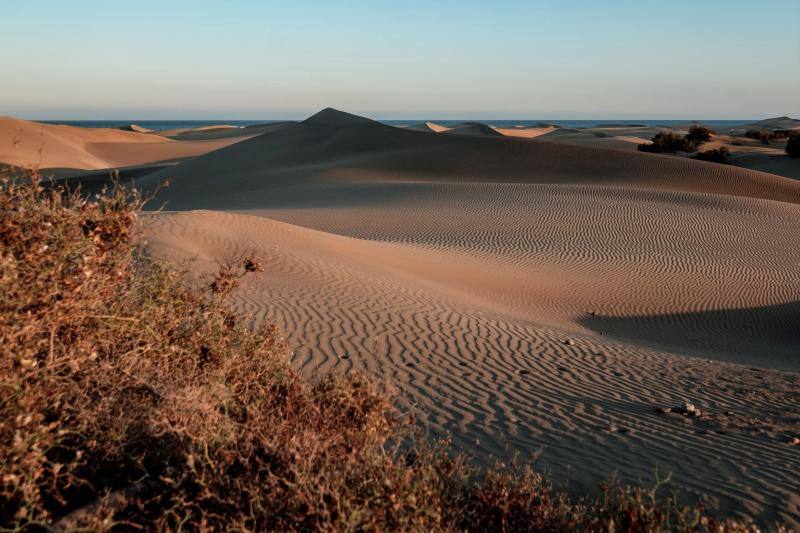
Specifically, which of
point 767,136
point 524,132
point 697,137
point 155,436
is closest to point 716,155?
point 697,137

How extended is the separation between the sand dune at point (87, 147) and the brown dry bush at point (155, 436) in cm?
4543

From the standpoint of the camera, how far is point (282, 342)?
5.22m

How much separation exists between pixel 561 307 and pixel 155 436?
10.9 m

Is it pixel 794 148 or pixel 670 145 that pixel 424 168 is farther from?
pixel 794 148

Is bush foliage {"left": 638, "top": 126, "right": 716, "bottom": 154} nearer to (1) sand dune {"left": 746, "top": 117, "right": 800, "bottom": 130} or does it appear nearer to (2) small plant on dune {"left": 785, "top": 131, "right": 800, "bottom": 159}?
(2) small plant on dune {"left": 785, "top": 131, "right": 800, "bottom": 159}

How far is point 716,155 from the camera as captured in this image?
40781 mm

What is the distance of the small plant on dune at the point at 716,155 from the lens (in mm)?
40487

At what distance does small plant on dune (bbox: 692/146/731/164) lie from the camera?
4049 cm

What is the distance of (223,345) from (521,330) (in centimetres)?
663

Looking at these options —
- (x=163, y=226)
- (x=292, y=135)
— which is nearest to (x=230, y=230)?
(x=163, y=226)

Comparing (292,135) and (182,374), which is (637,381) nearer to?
(182,374)

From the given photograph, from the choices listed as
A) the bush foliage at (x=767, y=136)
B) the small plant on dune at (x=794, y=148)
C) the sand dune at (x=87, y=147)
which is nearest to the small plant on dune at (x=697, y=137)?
the small plant on dune at (x=794, y=148)

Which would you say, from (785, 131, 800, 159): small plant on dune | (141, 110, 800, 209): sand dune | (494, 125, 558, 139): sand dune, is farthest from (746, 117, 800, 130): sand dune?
(141, 110, 800, 209): sand dune

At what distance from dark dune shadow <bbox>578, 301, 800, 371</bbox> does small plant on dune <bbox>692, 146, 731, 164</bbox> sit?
1126 inches
